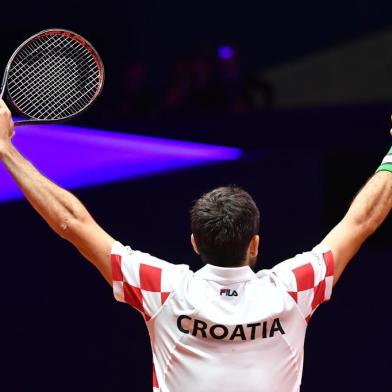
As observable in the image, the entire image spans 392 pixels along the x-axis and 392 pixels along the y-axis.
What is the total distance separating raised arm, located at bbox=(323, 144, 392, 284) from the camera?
2.55 m

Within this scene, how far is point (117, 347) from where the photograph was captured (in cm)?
506

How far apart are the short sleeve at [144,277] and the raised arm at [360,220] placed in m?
0.42

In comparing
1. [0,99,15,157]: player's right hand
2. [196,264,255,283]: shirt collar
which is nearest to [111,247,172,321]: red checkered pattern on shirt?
[196,264,255,283]: shirt collar

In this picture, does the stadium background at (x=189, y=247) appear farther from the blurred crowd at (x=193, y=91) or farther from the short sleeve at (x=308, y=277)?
the short sleeve at (x=308, y=277)

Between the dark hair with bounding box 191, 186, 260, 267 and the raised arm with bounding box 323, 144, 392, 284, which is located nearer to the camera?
the dark hair with bounding box 191, 186, 260, 267

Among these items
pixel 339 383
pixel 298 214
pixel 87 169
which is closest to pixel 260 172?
pixel 298 214

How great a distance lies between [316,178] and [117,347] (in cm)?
141

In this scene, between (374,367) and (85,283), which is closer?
(85,283)

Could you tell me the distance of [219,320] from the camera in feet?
7.82

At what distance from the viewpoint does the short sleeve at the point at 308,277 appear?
8.09 ft

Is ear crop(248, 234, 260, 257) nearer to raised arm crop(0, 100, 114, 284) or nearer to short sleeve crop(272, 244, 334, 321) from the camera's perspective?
short sleeve crop(272, 244, 334, 321)

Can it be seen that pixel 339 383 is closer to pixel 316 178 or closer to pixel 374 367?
pixel 374 367

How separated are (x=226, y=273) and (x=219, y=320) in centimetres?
12

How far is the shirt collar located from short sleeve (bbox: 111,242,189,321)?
68 millimetres
